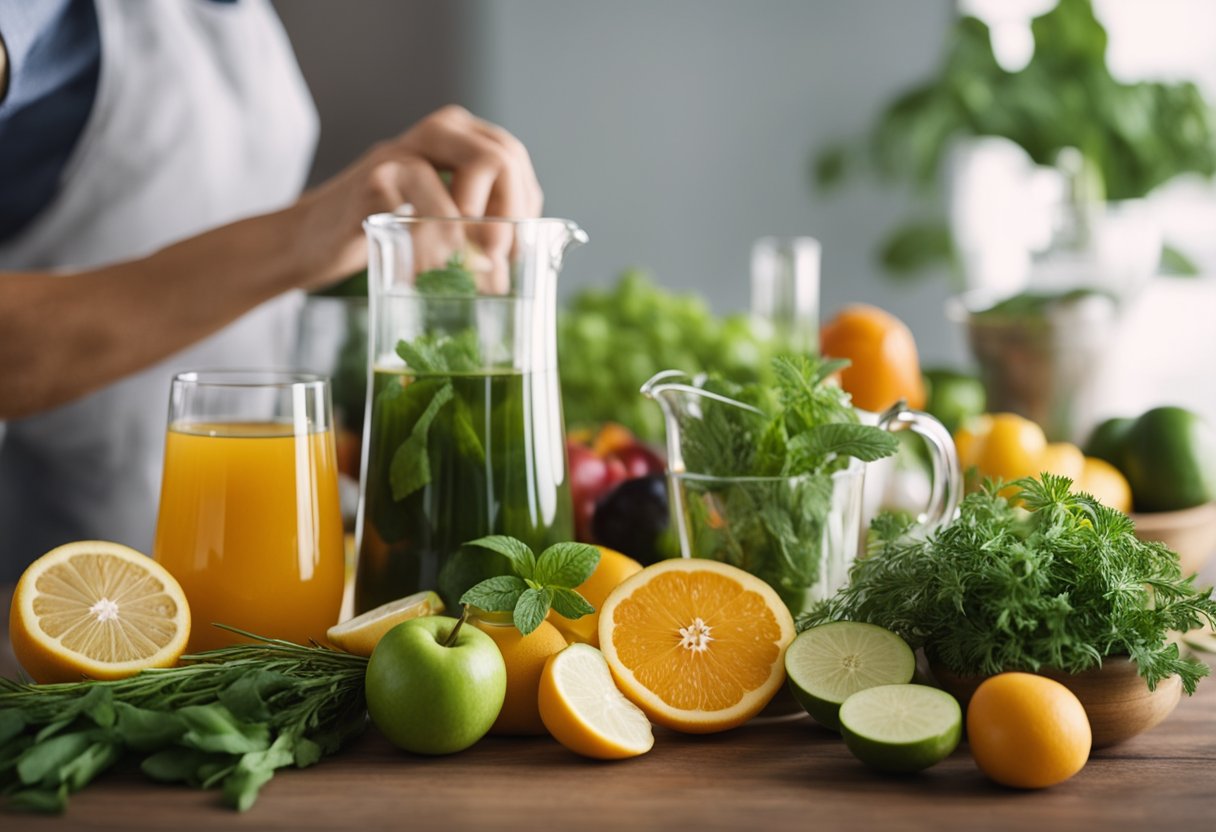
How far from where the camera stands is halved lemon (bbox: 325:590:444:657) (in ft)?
2.66

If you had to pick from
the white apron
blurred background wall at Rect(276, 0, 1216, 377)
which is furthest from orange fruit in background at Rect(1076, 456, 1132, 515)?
blurred background wall at Rect(276, 0, 1216, 377)

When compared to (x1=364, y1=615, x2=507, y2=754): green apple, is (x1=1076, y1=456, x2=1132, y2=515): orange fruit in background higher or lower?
higher

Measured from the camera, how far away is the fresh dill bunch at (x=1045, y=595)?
2.43 ft

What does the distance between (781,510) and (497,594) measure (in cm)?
22

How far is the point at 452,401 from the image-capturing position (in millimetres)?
903

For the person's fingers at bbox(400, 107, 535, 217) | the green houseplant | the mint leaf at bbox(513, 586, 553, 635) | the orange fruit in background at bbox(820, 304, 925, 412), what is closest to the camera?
the mint leaf at bbox(513, 586, 553, 635)

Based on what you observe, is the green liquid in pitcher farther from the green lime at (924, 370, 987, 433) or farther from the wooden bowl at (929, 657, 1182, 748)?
the green lime at (924, 370, 987, 433)

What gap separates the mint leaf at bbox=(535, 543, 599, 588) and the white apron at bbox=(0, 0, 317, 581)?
112cm

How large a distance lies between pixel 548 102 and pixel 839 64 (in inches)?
33.5

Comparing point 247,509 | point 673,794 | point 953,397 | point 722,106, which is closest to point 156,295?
point 247,509

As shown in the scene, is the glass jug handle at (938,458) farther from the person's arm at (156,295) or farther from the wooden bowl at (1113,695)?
the person's arm at (156,295)

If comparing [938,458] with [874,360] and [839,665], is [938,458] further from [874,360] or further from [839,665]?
[874,360]

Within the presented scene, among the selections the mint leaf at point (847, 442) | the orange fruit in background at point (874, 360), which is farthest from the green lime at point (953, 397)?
the mint leaf at point (847, 442)

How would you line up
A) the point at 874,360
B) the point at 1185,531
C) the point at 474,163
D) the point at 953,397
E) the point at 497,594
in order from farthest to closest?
the point at 953,397
the point at 874,360
the point at 1185,531
the point at 474,163
the point at 497,594
